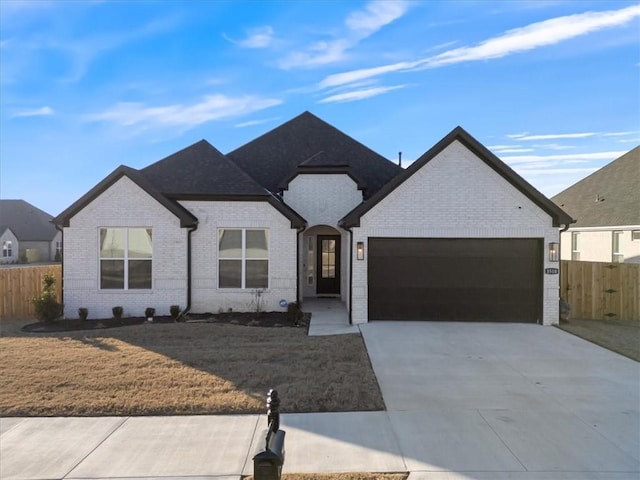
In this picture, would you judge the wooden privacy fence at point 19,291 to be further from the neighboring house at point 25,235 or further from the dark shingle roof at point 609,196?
the neighboring house at point 25,235

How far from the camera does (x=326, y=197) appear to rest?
15453 mm

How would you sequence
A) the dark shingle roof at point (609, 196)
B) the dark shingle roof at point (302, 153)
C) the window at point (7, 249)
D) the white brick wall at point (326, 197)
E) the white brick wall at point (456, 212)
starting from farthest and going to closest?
the window at point (7, 249), the dark shingle roof at point (302, 153), the dark shingle roof at point (609, 196), the white brick wall at point (326, 197), the white brick wall at point (456, 212)

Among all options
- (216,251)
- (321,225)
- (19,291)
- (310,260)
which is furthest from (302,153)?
(19,291)

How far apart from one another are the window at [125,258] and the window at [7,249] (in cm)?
4285

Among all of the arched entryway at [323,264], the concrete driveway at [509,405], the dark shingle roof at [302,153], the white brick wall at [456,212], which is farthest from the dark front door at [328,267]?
the concrete driveway at [509,405]

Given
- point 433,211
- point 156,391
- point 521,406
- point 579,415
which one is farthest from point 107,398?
point 433,211

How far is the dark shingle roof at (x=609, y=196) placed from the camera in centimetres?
1755

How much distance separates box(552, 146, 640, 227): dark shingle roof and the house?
27.4 ft

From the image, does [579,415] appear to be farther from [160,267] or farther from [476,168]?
[160,267]

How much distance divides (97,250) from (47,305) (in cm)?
205

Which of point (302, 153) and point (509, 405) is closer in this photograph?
point (509, 405)

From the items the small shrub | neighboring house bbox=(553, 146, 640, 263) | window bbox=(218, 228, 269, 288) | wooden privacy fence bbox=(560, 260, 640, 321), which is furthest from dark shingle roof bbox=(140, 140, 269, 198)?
neighboring house bbox=(553, 146, 640, 263)

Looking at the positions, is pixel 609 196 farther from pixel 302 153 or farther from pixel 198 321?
pixel 198 321

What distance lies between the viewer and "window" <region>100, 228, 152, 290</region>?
13.0 m
